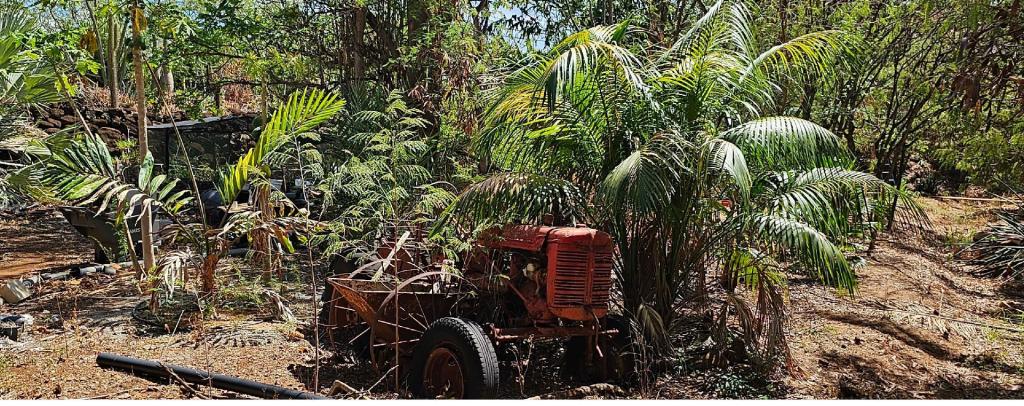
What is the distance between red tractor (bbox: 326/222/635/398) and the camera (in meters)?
5.17

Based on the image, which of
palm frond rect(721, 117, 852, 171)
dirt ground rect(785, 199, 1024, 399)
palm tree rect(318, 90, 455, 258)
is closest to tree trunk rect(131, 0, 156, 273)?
palm tree rect(318, 90, 455, 258)

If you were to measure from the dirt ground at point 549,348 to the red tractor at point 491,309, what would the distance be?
0.95ft

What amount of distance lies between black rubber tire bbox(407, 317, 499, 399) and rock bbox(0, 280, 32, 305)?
4.73 metres

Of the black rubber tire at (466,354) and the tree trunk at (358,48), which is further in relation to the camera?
the tree trunk at (358,48)

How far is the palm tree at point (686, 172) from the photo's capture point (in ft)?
18.0

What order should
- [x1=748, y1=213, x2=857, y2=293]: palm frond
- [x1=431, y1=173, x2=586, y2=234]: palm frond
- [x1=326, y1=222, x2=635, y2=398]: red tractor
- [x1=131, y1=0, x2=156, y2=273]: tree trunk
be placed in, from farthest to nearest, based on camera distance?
1. [x1=131, y1=0, x2=156, y2=273]: tree trunk
2. [x1=431, y1=173, x2=586, y2=234]: palm frond
3. [x1=748, y1=213, x2=857, y2=293]: palm frond
4. [x1=326, y1=222, x2=635, y2=398]: red tractor

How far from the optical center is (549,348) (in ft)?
20.9

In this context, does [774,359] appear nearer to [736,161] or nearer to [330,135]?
[736,161]

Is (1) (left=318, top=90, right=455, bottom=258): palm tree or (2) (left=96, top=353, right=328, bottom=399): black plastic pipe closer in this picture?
(2) (left=96, top=353, right=328, bottom=399): black plastic pipe

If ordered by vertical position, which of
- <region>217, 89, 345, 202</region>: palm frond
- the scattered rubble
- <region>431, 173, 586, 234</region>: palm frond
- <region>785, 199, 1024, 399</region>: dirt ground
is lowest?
the scattered rubble

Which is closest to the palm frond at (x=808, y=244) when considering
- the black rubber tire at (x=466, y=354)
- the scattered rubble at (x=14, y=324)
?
the black rubber tire at (x=466, y=354)

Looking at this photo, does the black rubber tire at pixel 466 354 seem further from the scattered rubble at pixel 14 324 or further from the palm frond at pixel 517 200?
the scattered rubble at pixel 14 324

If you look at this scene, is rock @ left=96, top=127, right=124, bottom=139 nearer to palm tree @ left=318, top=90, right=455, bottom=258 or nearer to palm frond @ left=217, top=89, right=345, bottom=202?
palm tree @ left=318, top=90, right=455, bottom=258

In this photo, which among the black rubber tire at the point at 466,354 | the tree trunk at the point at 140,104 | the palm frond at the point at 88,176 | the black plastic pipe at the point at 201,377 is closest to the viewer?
the black rubber tire at the point at 466,354
